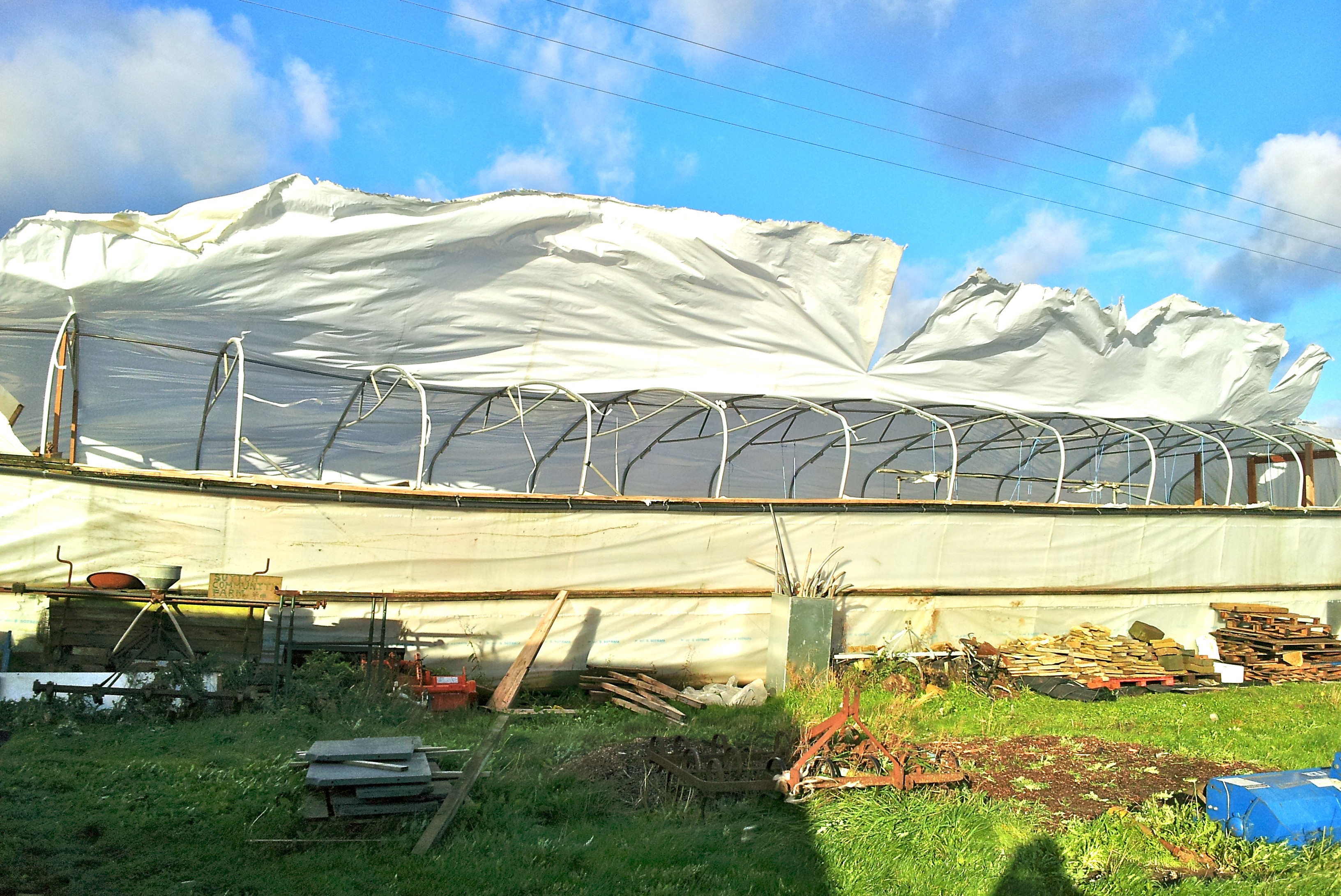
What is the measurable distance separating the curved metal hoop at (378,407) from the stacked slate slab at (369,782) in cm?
422

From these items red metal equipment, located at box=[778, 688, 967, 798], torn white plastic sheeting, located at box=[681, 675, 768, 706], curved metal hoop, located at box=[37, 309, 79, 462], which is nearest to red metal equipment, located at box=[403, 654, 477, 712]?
torn white plastic sheeting, located at box=[681, 675, 768, 706]

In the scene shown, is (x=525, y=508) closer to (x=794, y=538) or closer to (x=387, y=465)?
(x=794, y=538)

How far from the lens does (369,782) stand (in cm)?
607

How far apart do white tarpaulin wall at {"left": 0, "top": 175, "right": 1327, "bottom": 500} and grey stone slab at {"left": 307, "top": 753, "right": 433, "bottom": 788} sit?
21.1 ft

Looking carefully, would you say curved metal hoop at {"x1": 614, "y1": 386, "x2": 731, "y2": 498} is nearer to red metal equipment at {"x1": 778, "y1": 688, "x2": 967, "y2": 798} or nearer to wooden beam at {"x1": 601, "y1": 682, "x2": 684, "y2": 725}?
wooden beam at {"x1": 601, "y1": 682, "x2": 684, "y2": 725}

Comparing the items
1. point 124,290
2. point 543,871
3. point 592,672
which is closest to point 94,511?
point 124,290

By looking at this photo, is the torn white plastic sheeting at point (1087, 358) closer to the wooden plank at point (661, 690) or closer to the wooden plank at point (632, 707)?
the wooden plank at point (661, 690)

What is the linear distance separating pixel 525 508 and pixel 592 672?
2.25 meters

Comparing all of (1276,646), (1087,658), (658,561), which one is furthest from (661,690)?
(1276,646)

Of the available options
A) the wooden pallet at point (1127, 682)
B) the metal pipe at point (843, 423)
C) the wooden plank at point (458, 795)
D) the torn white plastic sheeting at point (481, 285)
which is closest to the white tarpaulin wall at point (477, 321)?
the torn white plastic sheeting at point (481, 285)

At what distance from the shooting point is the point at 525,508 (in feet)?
37.6

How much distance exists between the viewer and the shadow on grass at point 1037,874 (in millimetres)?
5809

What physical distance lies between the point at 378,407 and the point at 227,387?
278cm

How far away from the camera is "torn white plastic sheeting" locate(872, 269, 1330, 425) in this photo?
44.7 ft
